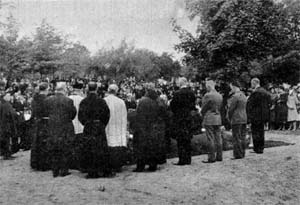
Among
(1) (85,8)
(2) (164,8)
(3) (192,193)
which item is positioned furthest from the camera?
(1) (85,8)

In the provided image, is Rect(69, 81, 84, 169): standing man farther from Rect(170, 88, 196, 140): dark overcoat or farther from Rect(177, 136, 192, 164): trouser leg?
Rect(177, 136, 192, 164): trouser leg

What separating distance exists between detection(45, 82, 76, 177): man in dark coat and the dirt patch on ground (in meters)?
0.32

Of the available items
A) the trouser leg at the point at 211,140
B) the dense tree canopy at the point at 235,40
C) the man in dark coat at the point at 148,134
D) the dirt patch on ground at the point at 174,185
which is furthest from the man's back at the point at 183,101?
the dense tree canopy at the point at 235,40

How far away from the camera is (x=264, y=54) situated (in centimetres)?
1803

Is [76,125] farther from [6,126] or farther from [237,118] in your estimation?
[237,118]

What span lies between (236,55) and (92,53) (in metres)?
28.6

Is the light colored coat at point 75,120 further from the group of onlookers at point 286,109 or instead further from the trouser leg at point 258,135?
the group of onlookers at point 286,109

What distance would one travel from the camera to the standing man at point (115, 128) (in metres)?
8.78

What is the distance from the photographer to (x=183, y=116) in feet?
30.7

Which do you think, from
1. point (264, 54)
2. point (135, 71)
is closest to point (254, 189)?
point (264, 54)

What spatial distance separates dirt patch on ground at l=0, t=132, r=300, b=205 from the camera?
22.6ft

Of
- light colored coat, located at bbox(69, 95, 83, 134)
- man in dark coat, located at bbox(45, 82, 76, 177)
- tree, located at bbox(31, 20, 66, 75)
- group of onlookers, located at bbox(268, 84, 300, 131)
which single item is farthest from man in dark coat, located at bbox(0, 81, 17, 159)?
tree, located at bbox(31, 20, 66, 75)

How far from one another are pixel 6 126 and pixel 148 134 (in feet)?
13.5

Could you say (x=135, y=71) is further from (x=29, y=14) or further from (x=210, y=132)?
(x=210, y=132)
